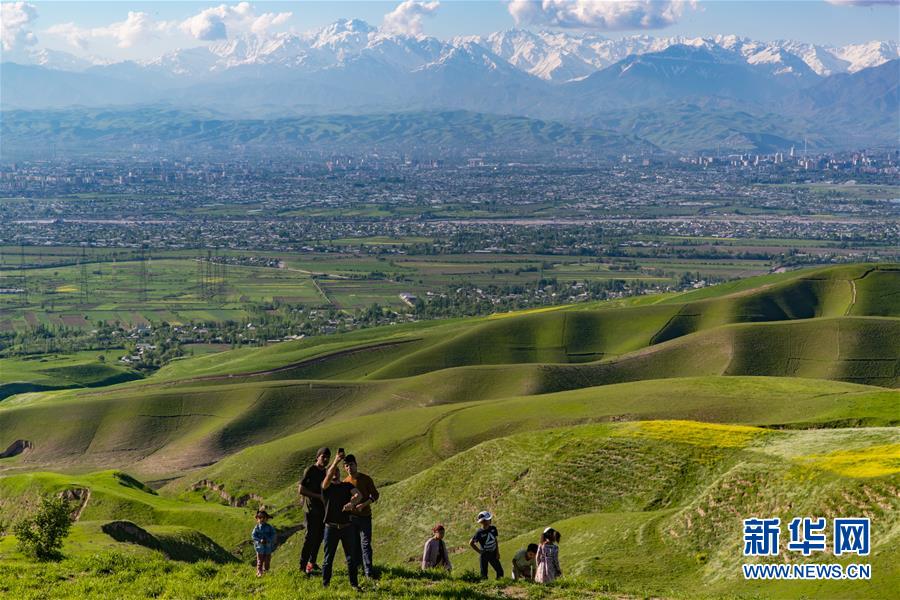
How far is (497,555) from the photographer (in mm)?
30906

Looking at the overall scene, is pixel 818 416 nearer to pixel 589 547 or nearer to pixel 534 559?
pixel 589 547

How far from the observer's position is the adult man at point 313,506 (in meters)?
27.9

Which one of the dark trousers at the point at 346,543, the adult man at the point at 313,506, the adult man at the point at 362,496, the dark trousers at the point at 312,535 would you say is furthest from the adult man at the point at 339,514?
the dark trousers at the point at 312,535

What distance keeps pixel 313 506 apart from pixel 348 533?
179 cm

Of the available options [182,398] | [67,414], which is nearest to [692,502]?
[182,398]

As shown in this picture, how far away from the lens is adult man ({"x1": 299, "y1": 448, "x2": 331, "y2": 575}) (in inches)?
1099

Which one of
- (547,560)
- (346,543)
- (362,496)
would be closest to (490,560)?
(547,560)

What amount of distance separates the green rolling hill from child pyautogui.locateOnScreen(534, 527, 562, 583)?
3.02 feet

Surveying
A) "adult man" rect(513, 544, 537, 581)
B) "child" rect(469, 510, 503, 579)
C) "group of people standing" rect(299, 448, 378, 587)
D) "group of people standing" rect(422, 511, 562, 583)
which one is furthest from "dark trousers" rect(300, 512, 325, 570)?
"adult man" rect(513, 544, 537, 581)

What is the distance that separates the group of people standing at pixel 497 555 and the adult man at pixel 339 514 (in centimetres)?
348

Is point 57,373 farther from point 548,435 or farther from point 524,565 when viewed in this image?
point 524,565

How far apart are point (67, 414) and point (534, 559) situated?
92.8 meters

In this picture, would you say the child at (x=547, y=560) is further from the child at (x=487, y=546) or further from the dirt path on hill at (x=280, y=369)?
the dirt path on hill at (x=280, y=369)

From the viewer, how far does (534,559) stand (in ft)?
104
